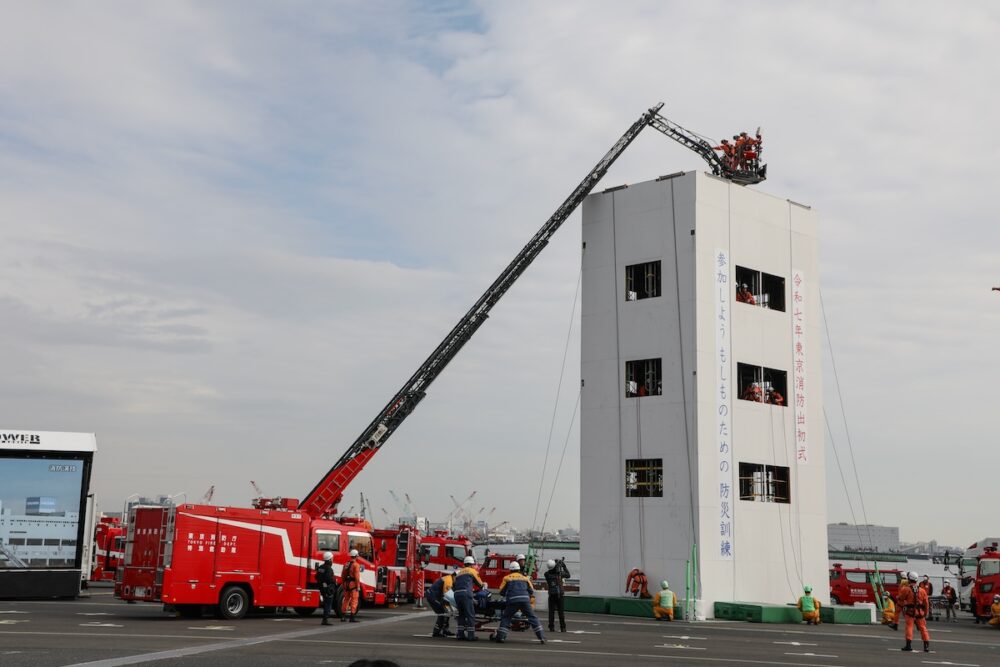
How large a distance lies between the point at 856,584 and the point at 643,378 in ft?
58.0

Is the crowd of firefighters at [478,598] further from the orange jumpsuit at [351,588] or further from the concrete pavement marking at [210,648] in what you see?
the concrete pavement marking at [210,648]

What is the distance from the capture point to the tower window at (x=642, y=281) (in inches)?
1570

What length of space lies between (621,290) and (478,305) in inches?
232

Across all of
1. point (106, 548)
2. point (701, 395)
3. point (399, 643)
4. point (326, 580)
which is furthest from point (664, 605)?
point (106, 548)

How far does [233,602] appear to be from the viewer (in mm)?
27453

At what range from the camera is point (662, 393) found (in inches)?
1512

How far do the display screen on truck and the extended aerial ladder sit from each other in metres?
7.89

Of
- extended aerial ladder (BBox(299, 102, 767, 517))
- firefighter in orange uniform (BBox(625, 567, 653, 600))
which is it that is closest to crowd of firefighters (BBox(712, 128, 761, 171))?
extended aerial ladder (BBox(299, 102, 767, 517))

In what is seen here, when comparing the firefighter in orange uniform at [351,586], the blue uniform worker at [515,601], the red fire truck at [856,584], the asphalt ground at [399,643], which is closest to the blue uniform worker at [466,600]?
the asphalt ground at [399,643]

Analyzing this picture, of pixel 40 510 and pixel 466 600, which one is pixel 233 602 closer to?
pixel 466 600

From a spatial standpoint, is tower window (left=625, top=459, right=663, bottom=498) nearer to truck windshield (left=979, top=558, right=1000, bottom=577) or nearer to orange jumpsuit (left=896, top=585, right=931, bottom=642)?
orange jumpsuit (left=896, top=585, right=931, bottom=642)

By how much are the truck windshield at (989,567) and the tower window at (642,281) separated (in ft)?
58.2

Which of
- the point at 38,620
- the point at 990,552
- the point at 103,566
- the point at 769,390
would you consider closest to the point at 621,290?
the point at 769,390

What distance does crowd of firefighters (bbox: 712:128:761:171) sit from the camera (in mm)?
43375
